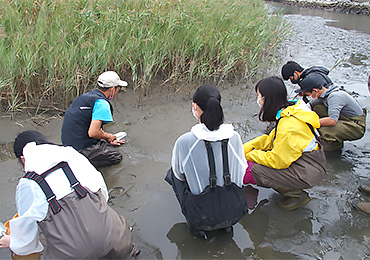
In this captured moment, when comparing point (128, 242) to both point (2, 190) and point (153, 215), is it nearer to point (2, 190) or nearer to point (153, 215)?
point (153, 215)

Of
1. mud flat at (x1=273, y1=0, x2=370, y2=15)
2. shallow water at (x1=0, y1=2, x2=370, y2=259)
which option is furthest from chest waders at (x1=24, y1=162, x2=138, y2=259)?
mud flat at (x1=273, y1=0, x2=370, y2=15)

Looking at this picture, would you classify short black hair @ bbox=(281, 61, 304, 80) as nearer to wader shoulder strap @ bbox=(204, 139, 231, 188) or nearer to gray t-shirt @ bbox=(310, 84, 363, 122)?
gray t-shirt @ bbox=(310, 84, 363, 122)

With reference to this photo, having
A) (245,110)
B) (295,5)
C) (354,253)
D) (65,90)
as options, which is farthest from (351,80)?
(295,5)

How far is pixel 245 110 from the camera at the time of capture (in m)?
4.67

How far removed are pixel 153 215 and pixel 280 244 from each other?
102 centimetres

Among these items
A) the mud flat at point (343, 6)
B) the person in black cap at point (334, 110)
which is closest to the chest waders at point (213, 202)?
the person in black cap at point (334, 110)

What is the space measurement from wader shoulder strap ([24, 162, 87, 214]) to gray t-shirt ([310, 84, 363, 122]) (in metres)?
2.71

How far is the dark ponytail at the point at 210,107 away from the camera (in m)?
1.95

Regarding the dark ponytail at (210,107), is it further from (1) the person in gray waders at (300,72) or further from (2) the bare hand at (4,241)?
(1) the person in gray waders at (300,72)

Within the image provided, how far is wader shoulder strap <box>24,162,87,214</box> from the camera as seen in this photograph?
5.44ft

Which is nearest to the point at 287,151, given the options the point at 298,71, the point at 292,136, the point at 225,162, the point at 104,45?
the point at 292,136

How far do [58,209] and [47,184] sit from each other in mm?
147

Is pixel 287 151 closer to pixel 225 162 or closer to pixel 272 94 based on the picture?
pixel 272 94

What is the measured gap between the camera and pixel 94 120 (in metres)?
2.90
